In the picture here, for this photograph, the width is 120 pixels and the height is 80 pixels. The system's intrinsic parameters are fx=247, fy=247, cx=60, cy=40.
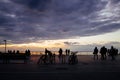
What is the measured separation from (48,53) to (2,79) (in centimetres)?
1694

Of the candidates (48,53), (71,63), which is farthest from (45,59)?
(71,63)

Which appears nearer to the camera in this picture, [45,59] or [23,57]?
[45,59]

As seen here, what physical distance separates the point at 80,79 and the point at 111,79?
1769mm

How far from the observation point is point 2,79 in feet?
46.3

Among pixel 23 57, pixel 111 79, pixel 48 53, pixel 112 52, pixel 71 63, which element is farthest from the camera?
pixel 112 52

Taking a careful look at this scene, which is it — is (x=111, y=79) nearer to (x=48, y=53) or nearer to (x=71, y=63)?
(x=71, y=63)

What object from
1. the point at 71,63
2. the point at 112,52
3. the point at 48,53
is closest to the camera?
the point at 71,63

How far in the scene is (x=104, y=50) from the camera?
37.9m

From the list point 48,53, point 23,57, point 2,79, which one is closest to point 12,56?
point 23,57

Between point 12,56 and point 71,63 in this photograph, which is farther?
point 12,56

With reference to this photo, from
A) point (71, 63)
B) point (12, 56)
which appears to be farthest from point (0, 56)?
point (71, 63)

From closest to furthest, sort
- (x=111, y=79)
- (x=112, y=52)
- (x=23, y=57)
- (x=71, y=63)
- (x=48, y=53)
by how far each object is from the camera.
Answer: (x=111, y=79) → (x=71, y=63) → (x=48, y=53) → (x=23, y=57) → (x=112, y=52)

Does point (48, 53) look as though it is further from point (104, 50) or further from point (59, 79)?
point (59, 79)

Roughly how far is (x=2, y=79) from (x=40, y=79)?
7.12 feet
